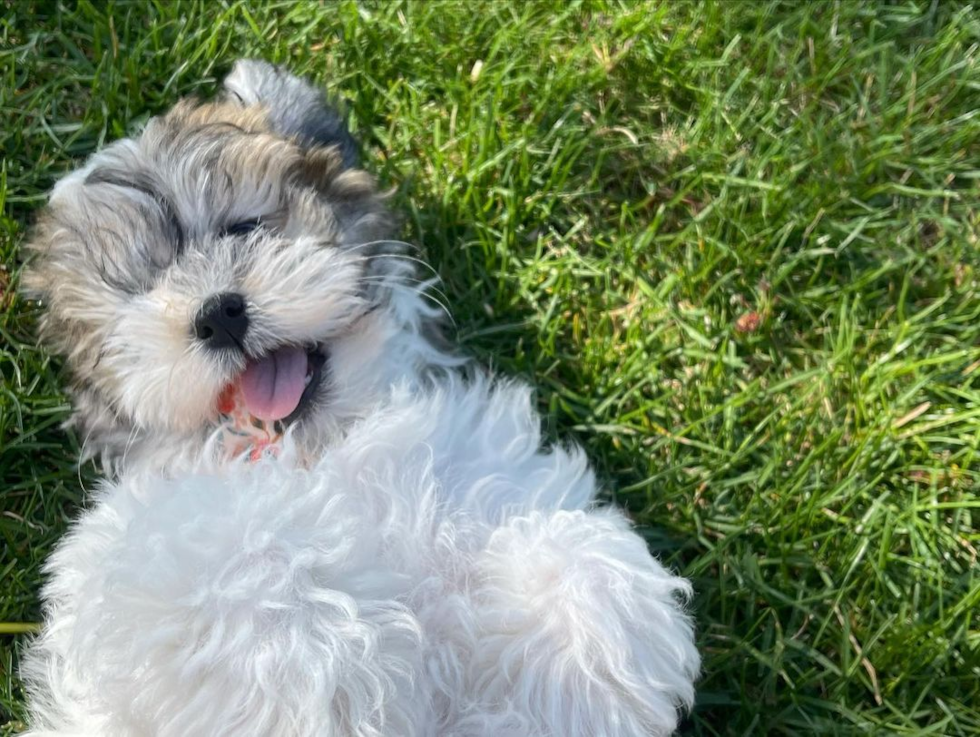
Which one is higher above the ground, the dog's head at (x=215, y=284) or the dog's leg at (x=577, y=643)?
the dog's head at (x=215, y=284)

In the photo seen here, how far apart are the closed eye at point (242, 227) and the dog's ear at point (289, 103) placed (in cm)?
40

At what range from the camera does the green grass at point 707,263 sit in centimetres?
299

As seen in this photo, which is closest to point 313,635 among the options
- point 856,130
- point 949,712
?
point 949,712

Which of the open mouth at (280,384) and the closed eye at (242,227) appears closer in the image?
the open mouth at (280,384)

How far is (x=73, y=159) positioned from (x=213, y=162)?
1182 mm

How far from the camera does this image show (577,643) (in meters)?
1.94

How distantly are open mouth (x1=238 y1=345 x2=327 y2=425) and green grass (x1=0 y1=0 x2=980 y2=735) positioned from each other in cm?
97

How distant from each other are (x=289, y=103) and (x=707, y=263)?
5.36 ft

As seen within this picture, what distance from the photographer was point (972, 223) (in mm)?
3582

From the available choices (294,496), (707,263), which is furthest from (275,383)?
(707,263)

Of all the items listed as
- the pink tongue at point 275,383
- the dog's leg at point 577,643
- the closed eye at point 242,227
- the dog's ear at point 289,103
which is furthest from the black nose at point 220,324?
the dog's leg at point 577,643

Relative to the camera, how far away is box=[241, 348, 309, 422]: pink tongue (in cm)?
242

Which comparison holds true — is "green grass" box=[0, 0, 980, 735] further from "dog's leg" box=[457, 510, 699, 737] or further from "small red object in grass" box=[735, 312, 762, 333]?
"dog's leg" box=[457, 510, 699, 737]

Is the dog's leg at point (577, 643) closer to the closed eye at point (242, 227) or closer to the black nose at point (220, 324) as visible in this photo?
the black nose at point (220, 324)
